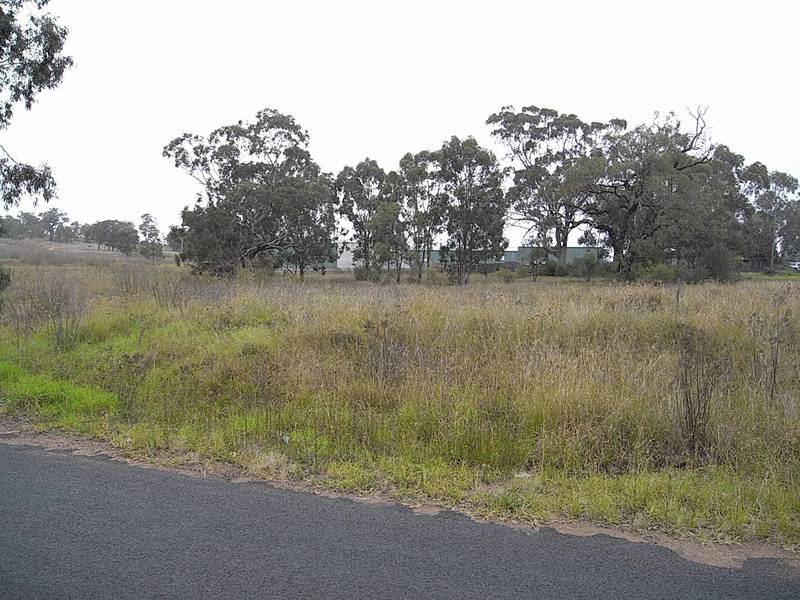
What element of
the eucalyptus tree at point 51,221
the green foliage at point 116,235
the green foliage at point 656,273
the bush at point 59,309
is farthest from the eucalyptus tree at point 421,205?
the eucalyptus tree at point 51,221

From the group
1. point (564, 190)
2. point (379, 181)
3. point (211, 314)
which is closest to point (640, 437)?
point (211, 314)

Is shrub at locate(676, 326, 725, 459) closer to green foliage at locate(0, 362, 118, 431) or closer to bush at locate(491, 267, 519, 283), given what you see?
green foliage at locate(0, 362, 118, 431)

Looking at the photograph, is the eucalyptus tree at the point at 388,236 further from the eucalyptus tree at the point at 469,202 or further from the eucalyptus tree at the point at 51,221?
the eucalyptus tree at the point at 51,221

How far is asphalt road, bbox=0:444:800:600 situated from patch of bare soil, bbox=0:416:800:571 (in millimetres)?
102

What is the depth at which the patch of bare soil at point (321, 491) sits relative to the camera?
11.5ft

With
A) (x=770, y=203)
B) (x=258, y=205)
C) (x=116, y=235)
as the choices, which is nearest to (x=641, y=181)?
(x=258, y=205)

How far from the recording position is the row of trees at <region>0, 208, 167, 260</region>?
8812 centimetres

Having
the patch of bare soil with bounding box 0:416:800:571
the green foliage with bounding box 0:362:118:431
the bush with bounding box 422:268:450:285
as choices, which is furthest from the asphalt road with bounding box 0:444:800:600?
the bush with bounding box 422:268:450:285

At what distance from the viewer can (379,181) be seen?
167 feet

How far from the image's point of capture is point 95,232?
104750mm

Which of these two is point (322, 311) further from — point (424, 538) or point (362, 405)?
point (424, 538)

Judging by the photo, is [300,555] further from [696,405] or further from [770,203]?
[770,203]

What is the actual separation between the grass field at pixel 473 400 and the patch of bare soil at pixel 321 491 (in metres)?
0.12

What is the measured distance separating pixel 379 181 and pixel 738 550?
4916 cm
